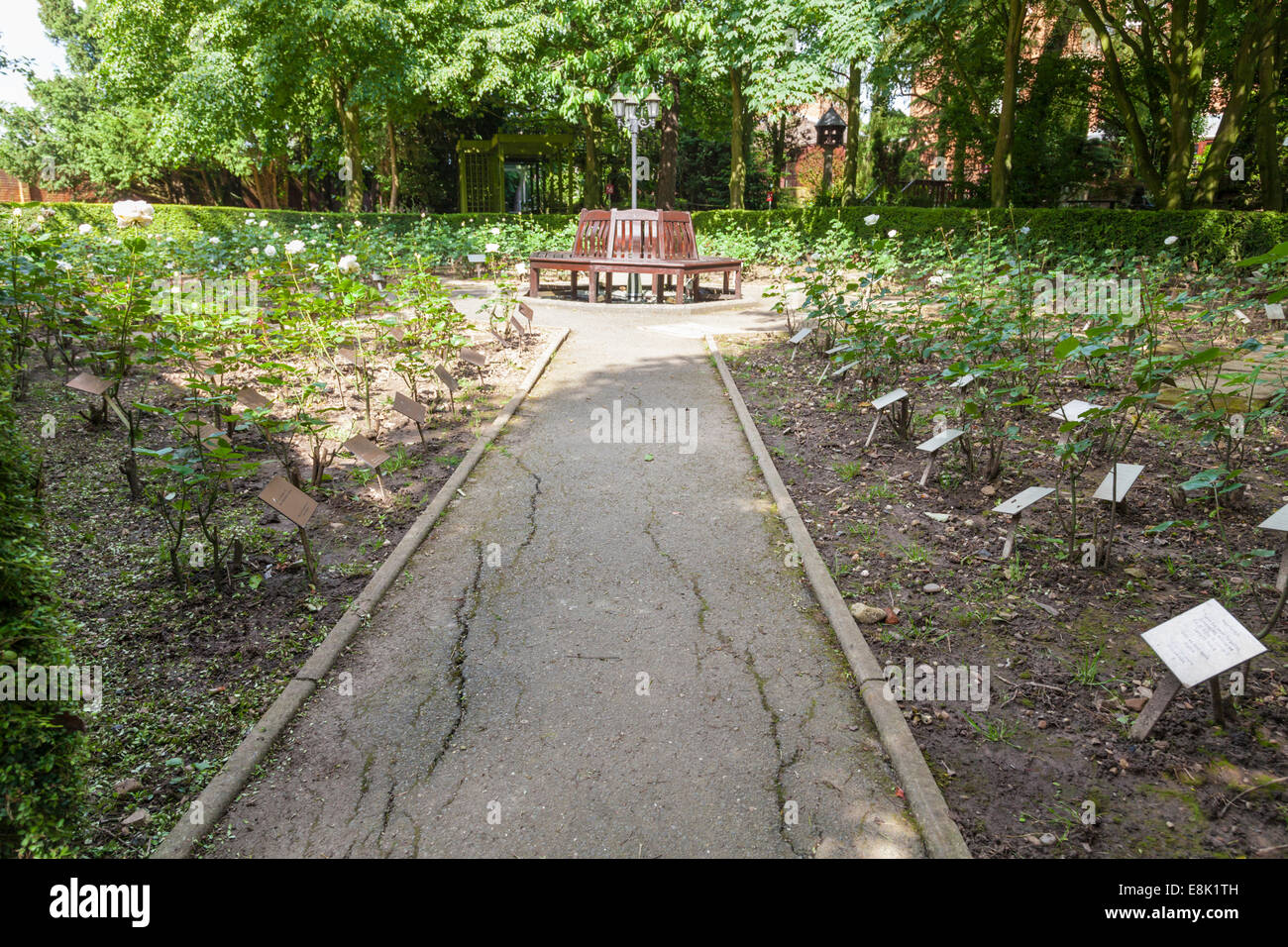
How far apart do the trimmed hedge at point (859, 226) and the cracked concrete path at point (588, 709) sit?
8261 millimetres

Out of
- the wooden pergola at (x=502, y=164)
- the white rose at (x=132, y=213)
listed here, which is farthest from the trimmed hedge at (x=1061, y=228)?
the white rose at (x=132, y=213)

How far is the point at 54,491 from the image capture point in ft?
15.7

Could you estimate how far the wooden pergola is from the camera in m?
24.8

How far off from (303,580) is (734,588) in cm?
223

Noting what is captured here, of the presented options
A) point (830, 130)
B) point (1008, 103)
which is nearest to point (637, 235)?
point (1008, 103)

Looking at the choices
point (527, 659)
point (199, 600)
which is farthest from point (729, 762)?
point (199, 600)

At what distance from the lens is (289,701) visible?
3.09m

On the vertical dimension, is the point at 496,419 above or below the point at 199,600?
above

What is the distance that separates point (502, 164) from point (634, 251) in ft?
46.9

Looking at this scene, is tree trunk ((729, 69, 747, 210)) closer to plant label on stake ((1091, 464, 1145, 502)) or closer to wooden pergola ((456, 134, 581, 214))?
wooden pergola ((456, 134, 581, 214))

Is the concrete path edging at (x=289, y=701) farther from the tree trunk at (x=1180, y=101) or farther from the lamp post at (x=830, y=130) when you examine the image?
the lamp post at (x=830, y=130)

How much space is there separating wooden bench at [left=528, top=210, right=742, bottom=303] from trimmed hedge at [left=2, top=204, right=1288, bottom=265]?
3.05 m

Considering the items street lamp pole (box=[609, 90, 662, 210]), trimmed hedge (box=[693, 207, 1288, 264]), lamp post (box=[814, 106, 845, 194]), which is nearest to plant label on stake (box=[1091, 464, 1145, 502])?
trimmed hedge (box=[693, 207, 1288, 264])
